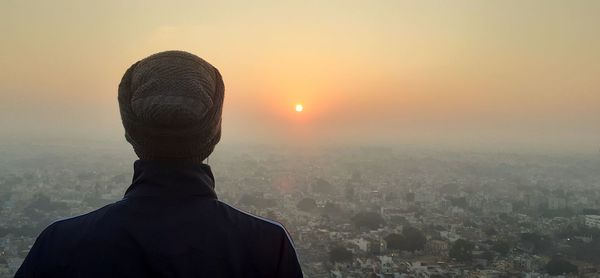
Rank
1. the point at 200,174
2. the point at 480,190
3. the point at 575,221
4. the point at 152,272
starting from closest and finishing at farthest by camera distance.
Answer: the point at 152,272
the point at 200,174
the point at 575,221
the point at 480,190

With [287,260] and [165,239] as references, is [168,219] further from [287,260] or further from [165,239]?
[287,260]

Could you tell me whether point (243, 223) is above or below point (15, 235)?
above

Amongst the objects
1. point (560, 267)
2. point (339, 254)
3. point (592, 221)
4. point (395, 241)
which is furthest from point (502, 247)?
point (592, 221)

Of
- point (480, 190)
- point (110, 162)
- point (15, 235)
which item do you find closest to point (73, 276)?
point (15, 235)

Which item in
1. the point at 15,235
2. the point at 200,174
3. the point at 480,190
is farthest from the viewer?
the point at 480,190

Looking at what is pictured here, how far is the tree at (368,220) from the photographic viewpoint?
332 inches

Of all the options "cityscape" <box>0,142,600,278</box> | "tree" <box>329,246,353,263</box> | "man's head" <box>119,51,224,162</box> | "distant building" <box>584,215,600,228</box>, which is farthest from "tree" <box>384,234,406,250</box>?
"man's head" <box>119,51,224,162</box>

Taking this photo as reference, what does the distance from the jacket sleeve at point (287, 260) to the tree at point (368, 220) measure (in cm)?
768

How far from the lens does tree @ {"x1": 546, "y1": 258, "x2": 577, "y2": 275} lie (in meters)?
5.69

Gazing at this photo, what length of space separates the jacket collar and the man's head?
0.07 ft

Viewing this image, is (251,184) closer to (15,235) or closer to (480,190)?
(15,235)

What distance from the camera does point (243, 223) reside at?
820 mm

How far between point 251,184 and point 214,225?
A: 10112 millimetres

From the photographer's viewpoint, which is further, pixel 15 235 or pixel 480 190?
pixel 480 190
